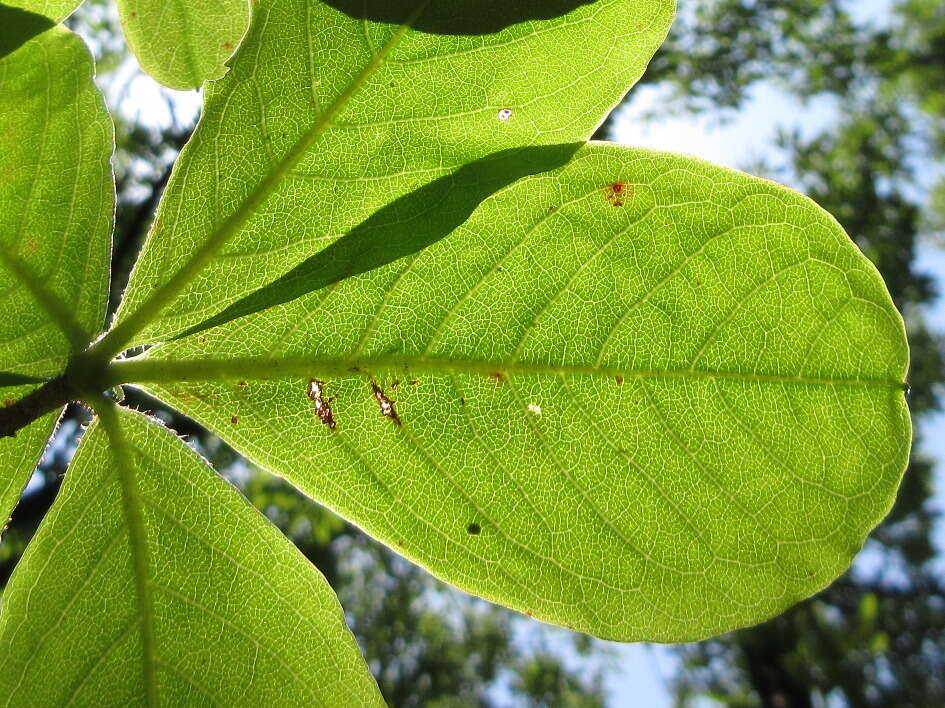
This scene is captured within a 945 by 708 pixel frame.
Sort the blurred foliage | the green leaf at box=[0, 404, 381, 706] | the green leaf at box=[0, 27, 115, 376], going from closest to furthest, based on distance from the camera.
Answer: the green leaf at box=[0, 27, 115, 376] < the green leaf at box=[0, 404, 381, 706] < the blurred foliage

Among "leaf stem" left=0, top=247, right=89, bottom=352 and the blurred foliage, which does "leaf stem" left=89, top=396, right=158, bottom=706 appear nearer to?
"leaf stem" left=0, top=247, right=89, bottom=352

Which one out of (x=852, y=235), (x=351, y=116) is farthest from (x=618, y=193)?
(x=852, y=235)

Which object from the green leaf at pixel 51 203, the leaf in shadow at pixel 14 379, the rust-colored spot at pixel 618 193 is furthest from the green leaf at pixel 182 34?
the rust-colored spot at pixel 618 193

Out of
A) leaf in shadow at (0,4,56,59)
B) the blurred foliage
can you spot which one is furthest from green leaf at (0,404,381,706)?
the blurred foliage

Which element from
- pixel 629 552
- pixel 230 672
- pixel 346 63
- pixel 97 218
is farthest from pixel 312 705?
pixel 346 63

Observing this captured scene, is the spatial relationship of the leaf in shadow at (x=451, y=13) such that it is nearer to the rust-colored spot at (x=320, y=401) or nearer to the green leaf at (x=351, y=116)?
the green leaf at (x=351, y=116)
